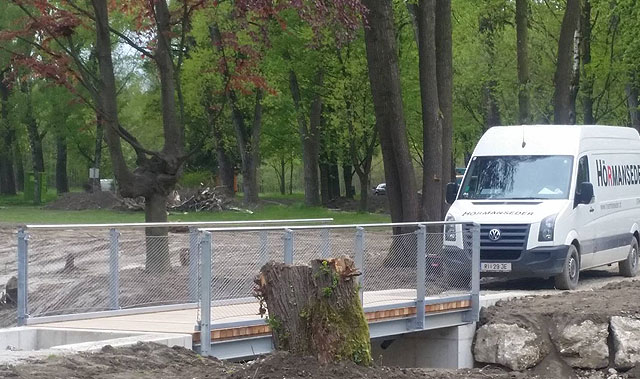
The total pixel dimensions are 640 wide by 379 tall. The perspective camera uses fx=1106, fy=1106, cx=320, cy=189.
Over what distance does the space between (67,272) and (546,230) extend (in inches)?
348

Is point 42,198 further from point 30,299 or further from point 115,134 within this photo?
point 30,299

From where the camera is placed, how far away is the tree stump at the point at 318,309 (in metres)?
9.48

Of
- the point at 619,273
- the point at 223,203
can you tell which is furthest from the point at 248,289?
the point at 223,203

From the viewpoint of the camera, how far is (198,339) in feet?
38.5

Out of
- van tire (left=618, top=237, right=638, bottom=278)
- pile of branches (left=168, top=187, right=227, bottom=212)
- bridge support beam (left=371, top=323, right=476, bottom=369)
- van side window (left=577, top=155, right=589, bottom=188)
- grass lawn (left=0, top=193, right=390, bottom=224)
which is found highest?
van side window (left=577, top=155, right=589, bottom=188)

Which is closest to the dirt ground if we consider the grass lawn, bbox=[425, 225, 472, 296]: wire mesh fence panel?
bbox=[425, 225, 472, 296]: wire mesh fence panel

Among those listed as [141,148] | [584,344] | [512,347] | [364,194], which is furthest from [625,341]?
[364,194]

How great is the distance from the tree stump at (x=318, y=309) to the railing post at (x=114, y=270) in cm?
454

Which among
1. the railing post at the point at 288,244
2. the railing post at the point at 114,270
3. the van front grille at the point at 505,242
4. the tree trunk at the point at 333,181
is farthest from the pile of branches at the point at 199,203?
the railing post at the point at 288,244

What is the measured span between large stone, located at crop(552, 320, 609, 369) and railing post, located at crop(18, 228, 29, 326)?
743cm

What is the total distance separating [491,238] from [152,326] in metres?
8.10

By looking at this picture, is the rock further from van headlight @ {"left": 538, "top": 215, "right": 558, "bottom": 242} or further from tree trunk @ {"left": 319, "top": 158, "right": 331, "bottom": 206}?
tree trunk @ {"left": 319, "top": 158, "right": 331, "bottom": 206}

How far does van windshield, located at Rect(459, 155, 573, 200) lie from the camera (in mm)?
19734

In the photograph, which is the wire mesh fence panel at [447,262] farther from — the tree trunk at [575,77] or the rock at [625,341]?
the tree trunk at [575,77]
